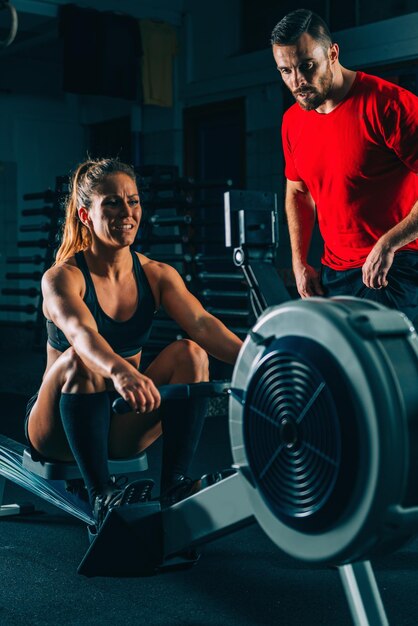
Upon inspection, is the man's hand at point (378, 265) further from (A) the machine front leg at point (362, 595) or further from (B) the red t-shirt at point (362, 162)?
(A) the machine front leg at point (362, 595)

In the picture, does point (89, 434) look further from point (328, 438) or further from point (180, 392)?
point (328, 438)

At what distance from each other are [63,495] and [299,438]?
85 centimetres

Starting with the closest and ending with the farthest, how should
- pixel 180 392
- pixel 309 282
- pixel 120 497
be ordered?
pixel 180 392, pixel 120 497, pixel 309 282

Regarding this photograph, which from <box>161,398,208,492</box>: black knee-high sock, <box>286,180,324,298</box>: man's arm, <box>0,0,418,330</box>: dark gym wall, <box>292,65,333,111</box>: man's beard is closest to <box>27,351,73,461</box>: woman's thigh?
<box>161,398,208,492</box>: black knee-high sock

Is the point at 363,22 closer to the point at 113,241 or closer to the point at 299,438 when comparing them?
the point at 113,241

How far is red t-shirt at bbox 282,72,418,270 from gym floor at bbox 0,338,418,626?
0.72m

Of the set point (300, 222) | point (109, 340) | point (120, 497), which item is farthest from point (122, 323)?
point (300, 222)

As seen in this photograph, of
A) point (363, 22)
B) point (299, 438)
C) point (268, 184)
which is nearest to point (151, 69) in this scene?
point (268, 184)

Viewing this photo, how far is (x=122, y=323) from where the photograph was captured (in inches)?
79.0

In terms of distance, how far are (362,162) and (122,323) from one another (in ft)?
2.19

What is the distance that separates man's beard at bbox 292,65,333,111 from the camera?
1887 millimetres

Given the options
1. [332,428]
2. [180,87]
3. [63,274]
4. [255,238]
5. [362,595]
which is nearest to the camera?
[332,428]

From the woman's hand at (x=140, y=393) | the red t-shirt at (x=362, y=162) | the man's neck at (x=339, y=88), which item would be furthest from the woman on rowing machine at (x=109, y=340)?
the man's neck at (x=339, y=88)

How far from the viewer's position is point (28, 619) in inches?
64.8
